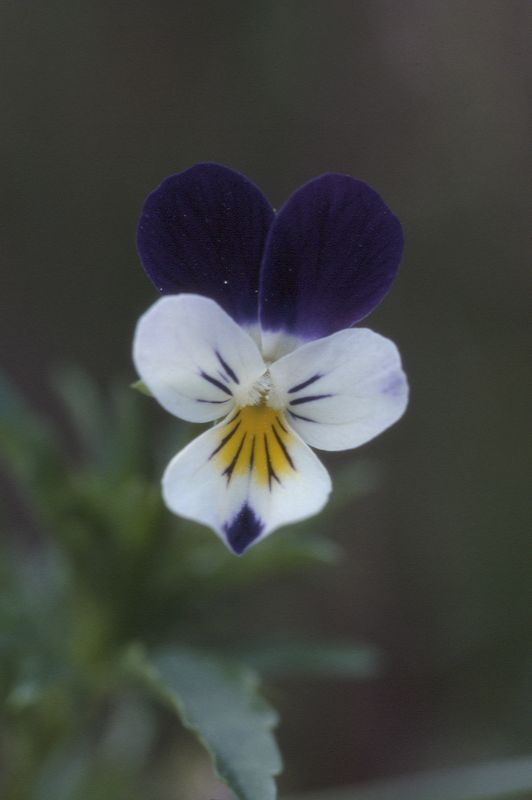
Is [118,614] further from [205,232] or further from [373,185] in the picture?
[373,185]

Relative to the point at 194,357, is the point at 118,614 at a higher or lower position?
lower

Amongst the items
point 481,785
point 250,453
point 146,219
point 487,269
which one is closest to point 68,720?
point 481,785

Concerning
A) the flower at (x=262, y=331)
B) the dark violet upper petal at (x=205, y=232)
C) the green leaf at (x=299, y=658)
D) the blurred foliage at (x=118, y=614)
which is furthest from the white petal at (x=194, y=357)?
the green leaf at (x=299, y=658)

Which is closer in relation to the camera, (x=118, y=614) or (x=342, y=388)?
(x=342, y=388)

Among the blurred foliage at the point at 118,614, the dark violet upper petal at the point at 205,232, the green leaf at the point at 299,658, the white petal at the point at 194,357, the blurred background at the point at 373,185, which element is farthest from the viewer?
the blurred background at the point at 373,185

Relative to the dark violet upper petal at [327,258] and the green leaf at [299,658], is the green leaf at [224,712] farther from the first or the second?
the dark violet upper petal at [327,258]

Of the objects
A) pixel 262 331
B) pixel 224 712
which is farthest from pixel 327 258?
pixel 224 712

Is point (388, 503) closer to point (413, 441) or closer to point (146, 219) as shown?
point (413, 441)
